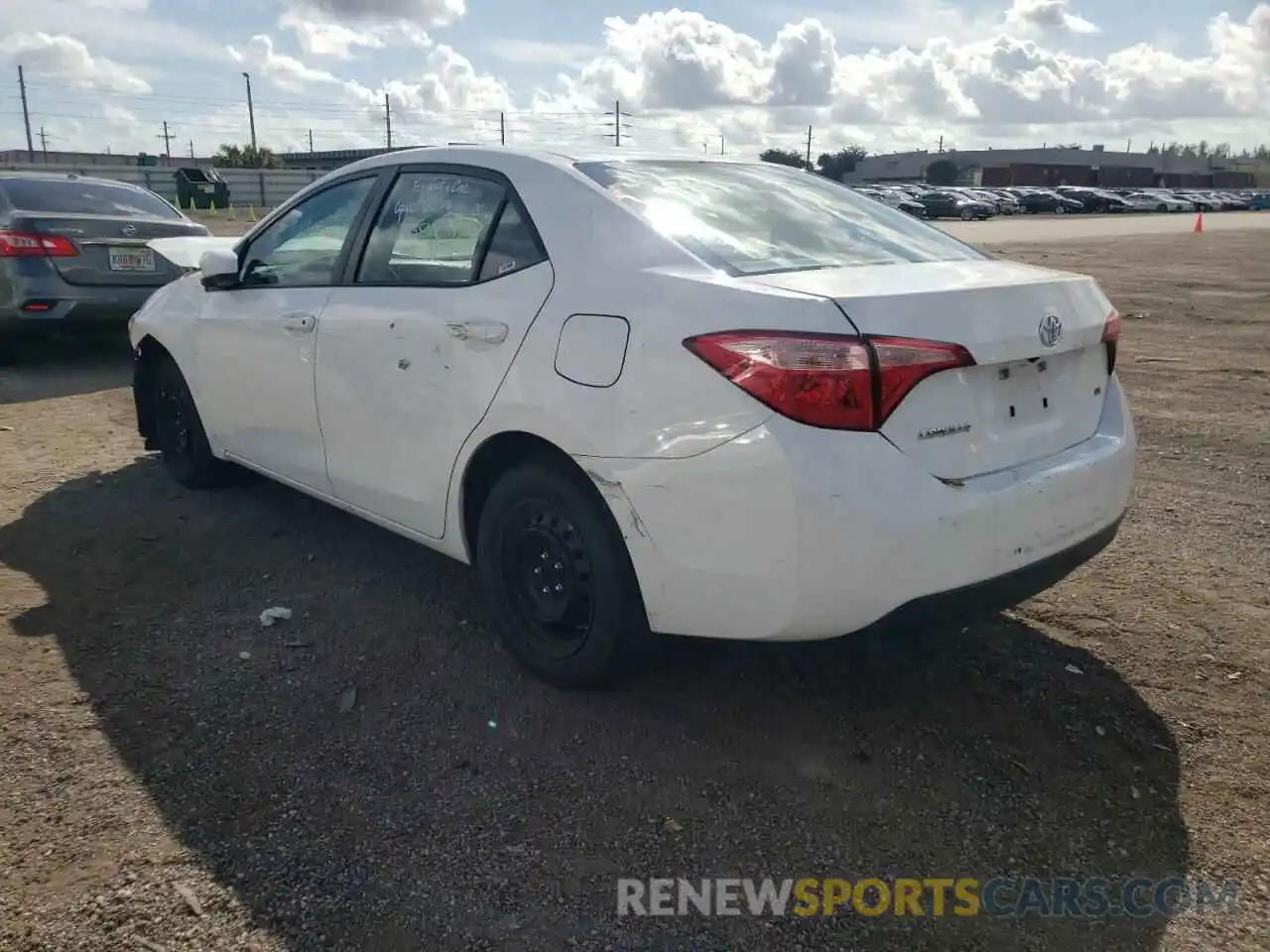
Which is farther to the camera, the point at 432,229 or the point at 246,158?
the point at 246,158

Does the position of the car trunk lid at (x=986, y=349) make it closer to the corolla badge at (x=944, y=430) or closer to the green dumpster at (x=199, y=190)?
the corolla badge at (x=944, y=430)

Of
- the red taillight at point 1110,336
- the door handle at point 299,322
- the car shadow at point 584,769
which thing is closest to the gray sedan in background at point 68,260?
the door handle at point 299,322

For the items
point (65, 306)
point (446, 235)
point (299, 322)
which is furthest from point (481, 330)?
point (65, 306)

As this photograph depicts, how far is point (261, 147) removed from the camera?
236 feet

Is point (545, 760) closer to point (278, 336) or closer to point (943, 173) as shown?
point (278, 336)

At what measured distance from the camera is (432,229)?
3549 mm

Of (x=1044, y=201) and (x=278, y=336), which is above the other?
(x=1044, y=201)

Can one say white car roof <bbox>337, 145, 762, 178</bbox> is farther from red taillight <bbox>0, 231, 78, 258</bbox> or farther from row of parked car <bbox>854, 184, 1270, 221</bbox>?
row of parked car <bbox>854, 184, 1270, 221</bbox>

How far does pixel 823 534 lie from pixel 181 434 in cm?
386

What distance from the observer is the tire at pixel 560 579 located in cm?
287

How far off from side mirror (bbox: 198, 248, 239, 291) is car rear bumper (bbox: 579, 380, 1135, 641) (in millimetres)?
2397

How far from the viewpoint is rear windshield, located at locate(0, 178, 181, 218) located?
7.98 meters

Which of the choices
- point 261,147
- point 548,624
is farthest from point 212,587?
point 261,147

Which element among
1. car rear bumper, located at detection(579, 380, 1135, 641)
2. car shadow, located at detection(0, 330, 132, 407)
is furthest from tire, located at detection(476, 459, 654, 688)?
car shadow, located at detection(0, 330, 132, 407)
